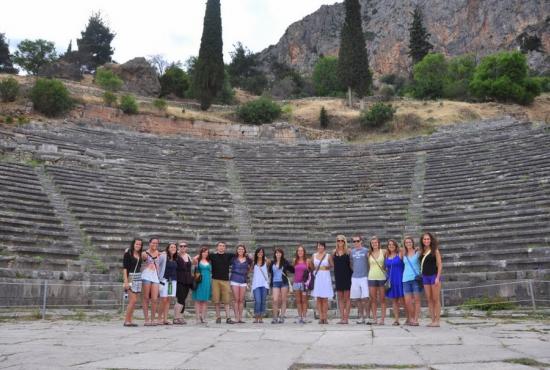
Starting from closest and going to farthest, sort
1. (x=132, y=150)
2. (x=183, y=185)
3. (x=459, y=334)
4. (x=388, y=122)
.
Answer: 1. (x=459, y=334)
2. (x=183, y=185)
3. (x=132, y=150)
4. (x=388, y=122)

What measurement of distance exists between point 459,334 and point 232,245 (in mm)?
9026

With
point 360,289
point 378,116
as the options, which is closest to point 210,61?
point 378,116

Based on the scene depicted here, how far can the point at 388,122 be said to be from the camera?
3291 centimetres

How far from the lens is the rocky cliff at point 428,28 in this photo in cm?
7388

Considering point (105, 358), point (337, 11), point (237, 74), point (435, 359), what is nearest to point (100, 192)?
point (105, 358)

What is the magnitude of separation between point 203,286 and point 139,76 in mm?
39758

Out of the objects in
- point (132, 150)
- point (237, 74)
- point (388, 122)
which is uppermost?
point (237, 74)

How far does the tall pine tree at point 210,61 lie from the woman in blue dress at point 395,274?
3008cm

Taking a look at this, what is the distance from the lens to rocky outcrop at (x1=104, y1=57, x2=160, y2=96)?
44.1 metres

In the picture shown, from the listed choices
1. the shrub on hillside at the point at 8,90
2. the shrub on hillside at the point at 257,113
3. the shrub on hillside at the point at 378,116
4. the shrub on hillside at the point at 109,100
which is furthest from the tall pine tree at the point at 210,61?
the shrub on hillside at the point at 8,90

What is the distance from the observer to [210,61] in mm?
37312

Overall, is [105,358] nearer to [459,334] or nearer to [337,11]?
[459,334]

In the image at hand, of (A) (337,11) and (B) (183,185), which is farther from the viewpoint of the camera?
(A) (337,11)

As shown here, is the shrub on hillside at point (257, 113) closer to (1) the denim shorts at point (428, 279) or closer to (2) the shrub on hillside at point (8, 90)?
(2) the shrub on hillside at point (8, 90)
